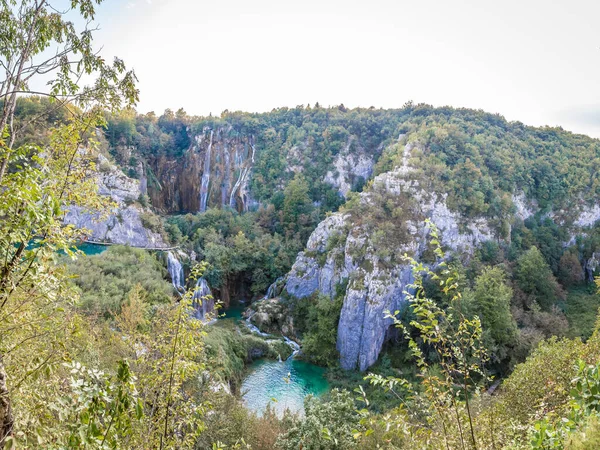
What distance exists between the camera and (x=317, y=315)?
28953 millimetres

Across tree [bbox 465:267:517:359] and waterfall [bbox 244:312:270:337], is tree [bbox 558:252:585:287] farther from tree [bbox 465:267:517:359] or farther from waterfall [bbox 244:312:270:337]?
waterfall [bbox 244:312:270:337]

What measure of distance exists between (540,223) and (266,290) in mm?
30571

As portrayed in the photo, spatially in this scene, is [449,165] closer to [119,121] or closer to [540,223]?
[540,223]

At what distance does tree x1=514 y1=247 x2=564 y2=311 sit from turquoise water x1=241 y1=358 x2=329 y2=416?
60.0 ft

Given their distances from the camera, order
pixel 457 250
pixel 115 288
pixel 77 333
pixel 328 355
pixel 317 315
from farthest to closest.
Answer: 1. pixel 457 250
2. pixel 317 315
3. pixel 328 355
4. pixel 115 288
5. pixel 77 333

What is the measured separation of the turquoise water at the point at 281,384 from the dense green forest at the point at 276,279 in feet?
2.65

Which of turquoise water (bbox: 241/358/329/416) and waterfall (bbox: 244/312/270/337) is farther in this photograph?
waterfall (bbox: 244/312/270/337)

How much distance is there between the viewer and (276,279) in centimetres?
3622

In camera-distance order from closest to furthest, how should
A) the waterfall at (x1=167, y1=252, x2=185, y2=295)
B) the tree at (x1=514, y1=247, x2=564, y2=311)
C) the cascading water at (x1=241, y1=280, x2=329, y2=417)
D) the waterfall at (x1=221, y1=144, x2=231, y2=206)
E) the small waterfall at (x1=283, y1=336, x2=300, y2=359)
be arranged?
the cascading water at (x1=241, y1=280, x2=329, y2=417) → the small waterfall at (x1=283, y1=336, x2=300, y2=359) → the tree at (x1=514, y1=247, x2=564, y2=311) → the waterfall at (x1=167, y1=252, x2=185, y2=295) → the waterfall at (x1=221, y1=144, x2=231, y2=206)

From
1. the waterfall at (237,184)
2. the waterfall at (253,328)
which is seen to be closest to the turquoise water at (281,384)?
the waterfall at (253,328)

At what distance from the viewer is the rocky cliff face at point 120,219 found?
115 ft

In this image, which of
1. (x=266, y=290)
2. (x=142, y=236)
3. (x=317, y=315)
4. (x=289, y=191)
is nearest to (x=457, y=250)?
(x=317, y=315)

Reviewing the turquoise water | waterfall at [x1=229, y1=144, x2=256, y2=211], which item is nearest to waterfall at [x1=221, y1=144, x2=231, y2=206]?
waterfall at [x1=229, y1=144, x2=256, y2=211]

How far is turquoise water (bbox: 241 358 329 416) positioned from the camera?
20.2 meters
